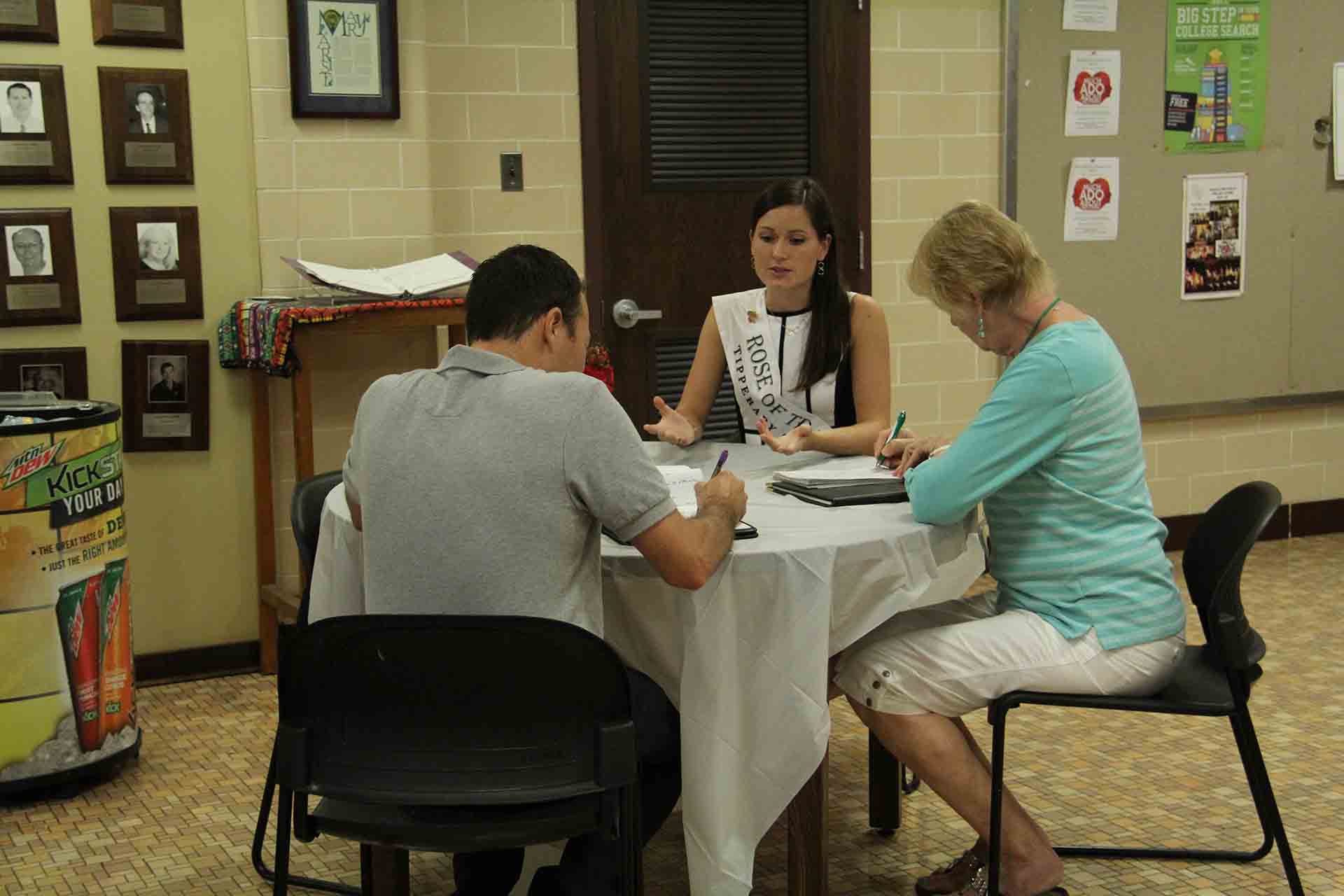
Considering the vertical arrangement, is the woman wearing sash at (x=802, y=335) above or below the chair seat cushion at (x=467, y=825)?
above

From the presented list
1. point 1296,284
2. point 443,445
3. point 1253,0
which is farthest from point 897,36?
point 443,445

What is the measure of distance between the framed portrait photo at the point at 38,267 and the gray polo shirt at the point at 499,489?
243 centimetres

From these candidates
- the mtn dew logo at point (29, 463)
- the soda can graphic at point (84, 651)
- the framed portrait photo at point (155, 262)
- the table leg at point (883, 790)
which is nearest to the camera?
the table leg at point (883, 790)

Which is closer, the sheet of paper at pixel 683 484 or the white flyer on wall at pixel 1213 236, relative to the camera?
the sheet of paper at pixel 683 484

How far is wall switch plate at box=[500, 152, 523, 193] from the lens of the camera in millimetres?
4777

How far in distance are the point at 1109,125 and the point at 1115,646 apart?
3368mm

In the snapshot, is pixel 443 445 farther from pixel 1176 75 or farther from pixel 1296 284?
pixel 1296 284

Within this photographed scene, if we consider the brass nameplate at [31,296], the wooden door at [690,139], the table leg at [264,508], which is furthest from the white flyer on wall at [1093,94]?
the brass nameplate at [31,296]

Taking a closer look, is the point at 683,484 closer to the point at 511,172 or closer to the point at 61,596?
the point at 61,596

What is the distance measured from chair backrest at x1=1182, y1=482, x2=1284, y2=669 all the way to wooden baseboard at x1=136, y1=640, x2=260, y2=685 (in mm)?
2892

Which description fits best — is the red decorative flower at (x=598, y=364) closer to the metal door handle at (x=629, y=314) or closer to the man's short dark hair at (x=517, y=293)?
the metal door handle at (x=629, y=314)

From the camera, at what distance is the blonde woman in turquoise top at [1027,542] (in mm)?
2576

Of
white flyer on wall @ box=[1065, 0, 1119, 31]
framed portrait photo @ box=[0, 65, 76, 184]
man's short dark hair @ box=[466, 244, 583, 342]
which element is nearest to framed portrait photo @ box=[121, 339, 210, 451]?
framed portrait photo @ box=[0, 65, 76, 184]

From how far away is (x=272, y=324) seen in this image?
4094 mm
